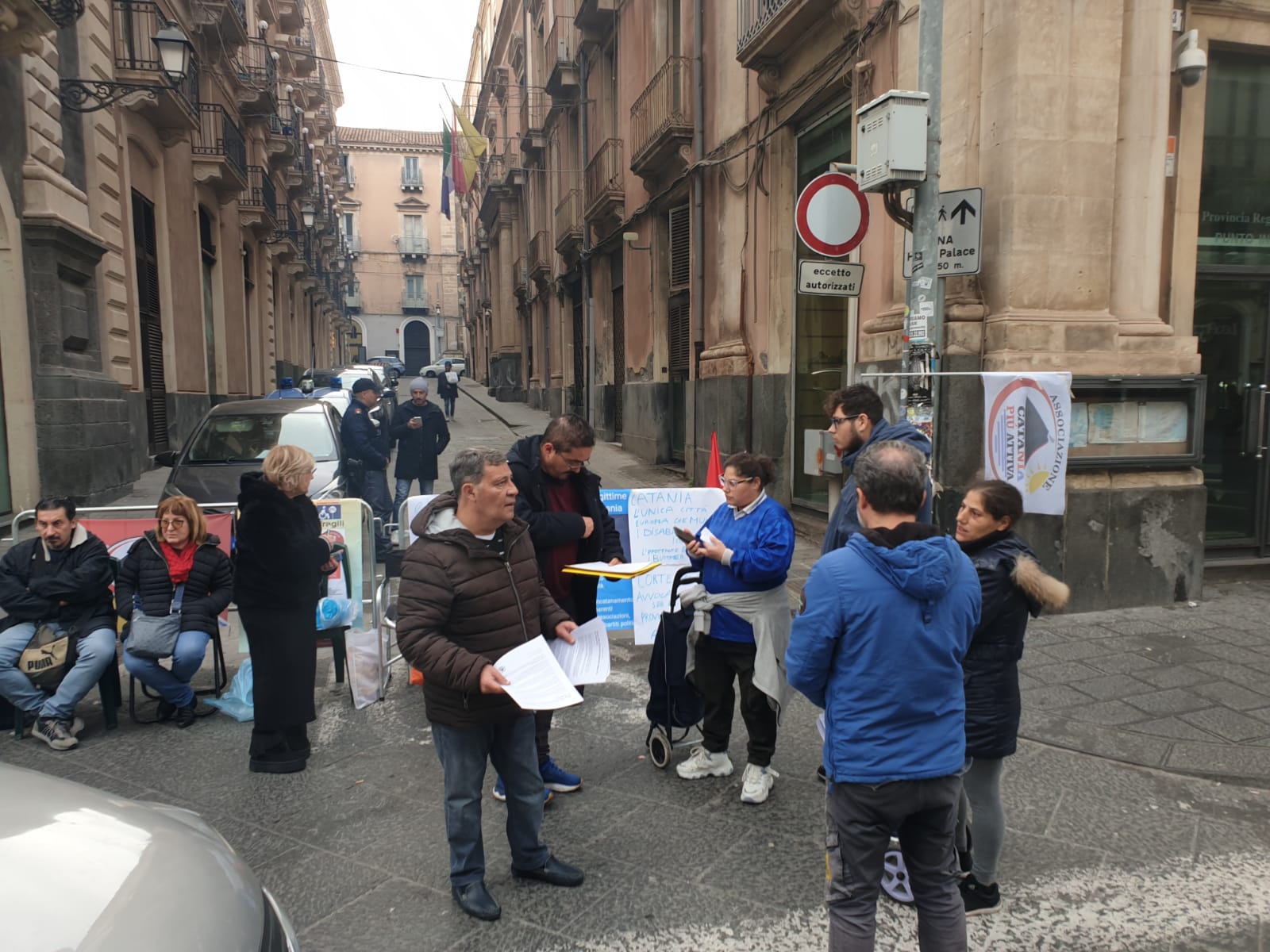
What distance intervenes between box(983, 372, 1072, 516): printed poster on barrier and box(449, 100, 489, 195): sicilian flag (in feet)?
68.3

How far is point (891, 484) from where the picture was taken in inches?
93.1

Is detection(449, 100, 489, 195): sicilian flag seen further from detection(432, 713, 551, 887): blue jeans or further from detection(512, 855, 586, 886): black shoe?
detection(512, 855, 586, 886): black shoe

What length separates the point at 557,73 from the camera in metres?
23.0

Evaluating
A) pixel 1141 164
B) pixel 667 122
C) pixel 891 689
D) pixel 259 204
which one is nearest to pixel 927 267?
pixel 1141 164

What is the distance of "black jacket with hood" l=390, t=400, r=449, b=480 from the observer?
9469 mm

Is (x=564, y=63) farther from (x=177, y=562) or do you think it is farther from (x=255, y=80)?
(x=177, y=562)

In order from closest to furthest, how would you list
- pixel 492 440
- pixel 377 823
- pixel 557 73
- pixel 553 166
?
1. pixel 377 823
2. pixel 492 440
3. pixel 557 73
4. pixel 553 166

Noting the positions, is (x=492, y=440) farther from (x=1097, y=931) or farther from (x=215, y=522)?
(x=1097, y=931)

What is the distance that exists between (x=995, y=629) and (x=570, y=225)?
21.9 meters

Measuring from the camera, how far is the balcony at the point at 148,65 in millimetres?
13086

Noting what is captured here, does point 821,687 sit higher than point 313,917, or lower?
higher

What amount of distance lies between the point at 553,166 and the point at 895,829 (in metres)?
26.9

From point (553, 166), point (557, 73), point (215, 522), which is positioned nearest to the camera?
point (215, 522)

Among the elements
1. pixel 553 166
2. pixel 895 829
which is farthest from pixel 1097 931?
pixel 553 166
